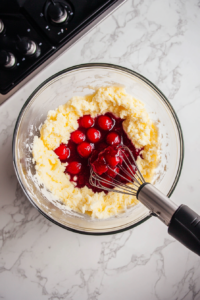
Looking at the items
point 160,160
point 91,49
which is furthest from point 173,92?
point 91,49

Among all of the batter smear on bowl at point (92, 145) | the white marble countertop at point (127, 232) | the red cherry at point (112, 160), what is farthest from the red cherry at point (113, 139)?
the white marble countertop at point (127, 232)

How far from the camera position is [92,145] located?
110cm

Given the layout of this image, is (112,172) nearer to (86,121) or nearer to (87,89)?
(86,121)

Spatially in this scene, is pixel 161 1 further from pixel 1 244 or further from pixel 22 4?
pixel 1 244

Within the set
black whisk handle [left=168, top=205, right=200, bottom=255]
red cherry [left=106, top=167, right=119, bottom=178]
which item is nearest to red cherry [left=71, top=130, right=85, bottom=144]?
red cherry [left=106, top=167, right=119, bottom=178]

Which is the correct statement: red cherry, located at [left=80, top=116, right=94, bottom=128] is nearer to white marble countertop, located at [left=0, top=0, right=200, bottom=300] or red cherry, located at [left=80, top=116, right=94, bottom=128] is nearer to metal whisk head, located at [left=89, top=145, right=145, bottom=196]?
metal whisk head, located at [left=89, top=145, right=145, bottom=196]

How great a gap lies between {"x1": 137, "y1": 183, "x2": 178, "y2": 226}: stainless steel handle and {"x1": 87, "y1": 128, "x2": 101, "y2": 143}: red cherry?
1.45 ft

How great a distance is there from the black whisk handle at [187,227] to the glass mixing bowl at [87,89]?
35cm

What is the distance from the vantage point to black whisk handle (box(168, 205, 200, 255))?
1.97 feet

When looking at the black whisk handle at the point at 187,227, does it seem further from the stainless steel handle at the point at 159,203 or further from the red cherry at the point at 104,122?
the red cherry at the point at 104,122

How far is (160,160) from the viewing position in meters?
1.05

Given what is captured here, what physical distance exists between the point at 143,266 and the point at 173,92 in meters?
0.87

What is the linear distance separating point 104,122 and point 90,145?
0.43 feet

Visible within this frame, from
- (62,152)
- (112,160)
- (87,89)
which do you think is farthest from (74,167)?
(87,89)
